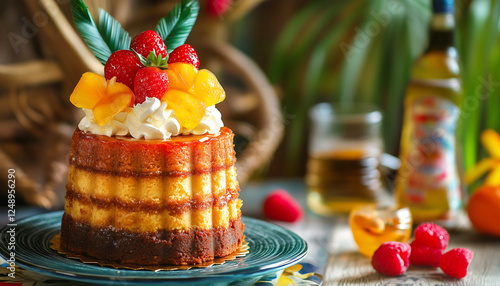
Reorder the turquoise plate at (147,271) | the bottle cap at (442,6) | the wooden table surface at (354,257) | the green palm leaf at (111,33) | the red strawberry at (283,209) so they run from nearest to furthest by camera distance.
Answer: the turquoise plate at (147,271)
the green palm leaf at (111,33)
the wooden table surface at (354,257)
the bottle cap at (442,6)
the red strawberry at (283,209)

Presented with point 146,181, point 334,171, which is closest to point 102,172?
point 146,181

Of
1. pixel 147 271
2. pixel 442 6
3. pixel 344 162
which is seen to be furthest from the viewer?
pixel 344 162

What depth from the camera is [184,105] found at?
48.8 inches

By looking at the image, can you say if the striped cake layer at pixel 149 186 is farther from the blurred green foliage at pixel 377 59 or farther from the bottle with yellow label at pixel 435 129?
the blurred green foliage at pixel 377 59

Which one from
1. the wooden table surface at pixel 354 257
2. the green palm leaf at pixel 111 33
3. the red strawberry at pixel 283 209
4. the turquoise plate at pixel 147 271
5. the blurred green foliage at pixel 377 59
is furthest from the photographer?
the blurred green foliage at pixel 377 59

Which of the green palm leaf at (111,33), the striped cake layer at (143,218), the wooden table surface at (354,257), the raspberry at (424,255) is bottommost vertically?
the wooden table surface at (354,257)

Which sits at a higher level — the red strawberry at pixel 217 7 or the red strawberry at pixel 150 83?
the red strawberry at pixel 217 7

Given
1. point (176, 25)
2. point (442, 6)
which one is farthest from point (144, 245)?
point (442, 6)

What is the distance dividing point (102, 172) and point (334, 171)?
101 centimetres

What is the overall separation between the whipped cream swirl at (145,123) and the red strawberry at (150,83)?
1 centimetres

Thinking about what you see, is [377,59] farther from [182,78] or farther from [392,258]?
[182,78]

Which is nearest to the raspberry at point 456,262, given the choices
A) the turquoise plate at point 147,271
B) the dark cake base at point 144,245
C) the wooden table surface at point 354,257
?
the wooden table surface at point 354,257

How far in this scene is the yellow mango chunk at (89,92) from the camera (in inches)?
48.9

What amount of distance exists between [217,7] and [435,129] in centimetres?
89
